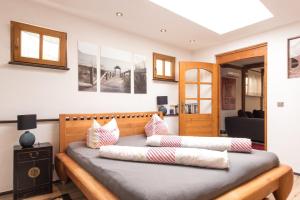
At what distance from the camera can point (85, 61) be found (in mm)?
3066

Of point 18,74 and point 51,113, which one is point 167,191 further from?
point 18,74

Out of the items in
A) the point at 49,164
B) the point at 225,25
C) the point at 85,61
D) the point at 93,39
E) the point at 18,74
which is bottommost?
the point at 49,164

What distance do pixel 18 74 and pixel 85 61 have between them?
36.7 inches

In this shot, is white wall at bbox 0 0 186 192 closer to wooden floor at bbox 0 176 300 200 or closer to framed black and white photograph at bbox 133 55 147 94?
framed black and white photograph at bbox 133 55 147 94

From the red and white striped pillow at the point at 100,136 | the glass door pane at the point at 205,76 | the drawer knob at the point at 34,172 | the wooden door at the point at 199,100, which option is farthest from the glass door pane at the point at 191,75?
the drawer knob at the point at 34,172

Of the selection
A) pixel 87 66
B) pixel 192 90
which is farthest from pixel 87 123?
pixel 192 90

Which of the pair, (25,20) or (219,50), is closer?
(25,20)

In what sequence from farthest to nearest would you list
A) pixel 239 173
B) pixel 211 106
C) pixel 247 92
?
1. pixel 247 92
2. pixel 211 106
3. pixel 239 173

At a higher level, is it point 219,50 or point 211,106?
point 219,50

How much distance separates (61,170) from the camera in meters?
2.47

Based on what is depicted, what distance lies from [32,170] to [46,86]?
111 cm

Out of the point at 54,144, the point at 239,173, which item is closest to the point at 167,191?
the point at 239,173

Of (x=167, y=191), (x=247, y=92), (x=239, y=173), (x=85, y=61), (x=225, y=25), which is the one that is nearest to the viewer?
(x=167, y=191)

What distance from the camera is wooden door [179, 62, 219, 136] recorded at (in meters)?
4.09
